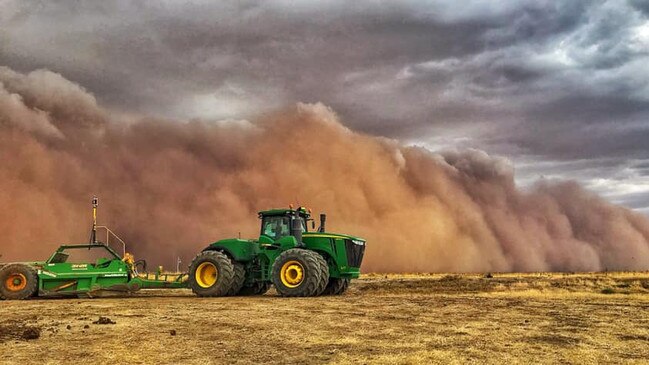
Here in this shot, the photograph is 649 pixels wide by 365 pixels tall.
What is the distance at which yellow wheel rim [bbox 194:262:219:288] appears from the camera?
25016mm

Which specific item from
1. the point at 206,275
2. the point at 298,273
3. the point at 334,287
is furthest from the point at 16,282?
the point at 334,287

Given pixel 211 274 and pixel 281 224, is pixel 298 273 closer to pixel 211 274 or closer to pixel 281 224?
pixel 281 224

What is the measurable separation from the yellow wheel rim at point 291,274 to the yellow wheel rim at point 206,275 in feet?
9.91

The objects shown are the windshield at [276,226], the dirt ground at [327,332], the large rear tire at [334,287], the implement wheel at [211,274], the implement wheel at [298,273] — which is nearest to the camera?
the dirt ground at [327,332]

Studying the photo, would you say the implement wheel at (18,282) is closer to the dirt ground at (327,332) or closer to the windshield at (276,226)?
the dirt ground at (327,332)

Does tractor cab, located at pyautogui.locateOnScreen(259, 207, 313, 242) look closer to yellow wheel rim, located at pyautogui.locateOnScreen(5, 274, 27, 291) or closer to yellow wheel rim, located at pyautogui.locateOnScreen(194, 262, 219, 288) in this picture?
yellow wheel rim, located at pyautogui.locateOnScreen(194, 262, 219, 288)

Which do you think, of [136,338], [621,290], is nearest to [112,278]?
[136,338]

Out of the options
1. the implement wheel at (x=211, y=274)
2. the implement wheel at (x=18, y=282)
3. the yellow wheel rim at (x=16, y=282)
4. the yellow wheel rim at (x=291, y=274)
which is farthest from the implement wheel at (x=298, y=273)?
the yellow wheel rim at (x=16, y=282)

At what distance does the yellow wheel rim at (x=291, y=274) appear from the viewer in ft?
77.7

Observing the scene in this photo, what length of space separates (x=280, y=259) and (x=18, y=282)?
34.4ft

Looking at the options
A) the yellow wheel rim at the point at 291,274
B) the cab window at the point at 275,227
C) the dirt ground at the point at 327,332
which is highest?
the cab window at the point at 275,227

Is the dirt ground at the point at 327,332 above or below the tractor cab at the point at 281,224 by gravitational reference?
below

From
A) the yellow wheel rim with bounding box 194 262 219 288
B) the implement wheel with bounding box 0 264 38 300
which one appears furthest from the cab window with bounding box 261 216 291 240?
the implement wheel with bounding box 0 264 38 300

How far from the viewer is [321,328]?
14320 millimetres
